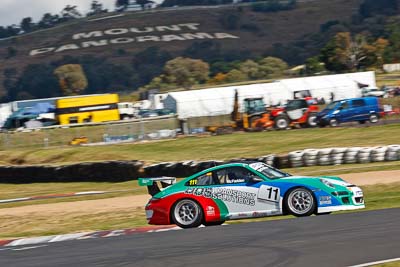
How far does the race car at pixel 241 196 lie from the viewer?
1329 centimetres

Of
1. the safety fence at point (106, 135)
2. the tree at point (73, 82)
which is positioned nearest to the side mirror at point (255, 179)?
the safety fence at point (106, 135)

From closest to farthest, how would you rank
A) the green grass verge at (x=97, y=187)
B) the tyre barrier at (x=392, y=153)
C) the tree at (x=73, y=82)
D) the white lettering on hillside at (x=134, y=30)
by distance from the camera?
the green grass verge at (x=97, y=187), the tyre barrier at (x=392, y=153), the tree at (x=73, y=82), the white lettering on hillside at (x=134, y=30)

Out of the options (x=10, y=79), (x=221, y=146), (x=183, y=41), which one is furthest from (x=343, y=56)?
(x=10, y=79)

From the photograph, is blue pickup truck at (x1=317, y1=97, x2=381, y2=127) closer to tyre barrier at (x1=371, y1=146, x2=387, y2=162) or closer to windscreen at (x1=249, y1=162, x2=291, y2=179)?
tyre barrier at (x1=371, y1=146, x2=387, y2=162)

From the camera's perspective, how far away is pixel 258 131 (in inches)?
1635

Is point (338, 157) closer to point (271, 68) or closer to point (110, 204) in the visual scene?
point (110, 204)

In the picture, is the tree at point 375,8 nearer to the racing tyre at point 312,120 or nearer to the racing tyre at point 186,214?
the racing tyre at point 312,120

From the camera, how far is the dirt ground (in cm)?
1969

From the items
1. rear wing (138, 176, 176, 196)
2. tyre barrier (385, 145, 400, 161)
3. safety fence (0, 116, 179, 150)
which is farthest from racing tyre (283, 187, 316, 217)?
safety fence (0, 116, 179, 150)

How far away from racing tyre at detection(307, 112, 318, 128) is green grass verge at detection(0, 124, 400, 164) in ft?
10.1

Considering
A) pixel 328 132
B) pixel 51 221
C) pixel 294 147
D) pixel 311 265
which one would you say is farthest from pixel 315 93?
pixel 311 265

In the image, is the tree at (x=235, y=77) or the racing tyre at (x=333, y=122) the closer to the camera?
the racing tyre at (x=333, y=122)

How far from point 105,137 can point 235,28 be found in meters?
152

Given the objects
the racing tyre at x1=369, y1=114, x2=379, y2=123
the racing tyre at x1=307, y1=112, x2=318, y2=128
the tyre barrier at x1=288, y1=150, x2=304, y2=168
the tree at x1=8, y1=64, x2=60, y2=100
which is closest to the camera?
the tyre barrier at x1=288, y1=150, x2=304, y2=168
